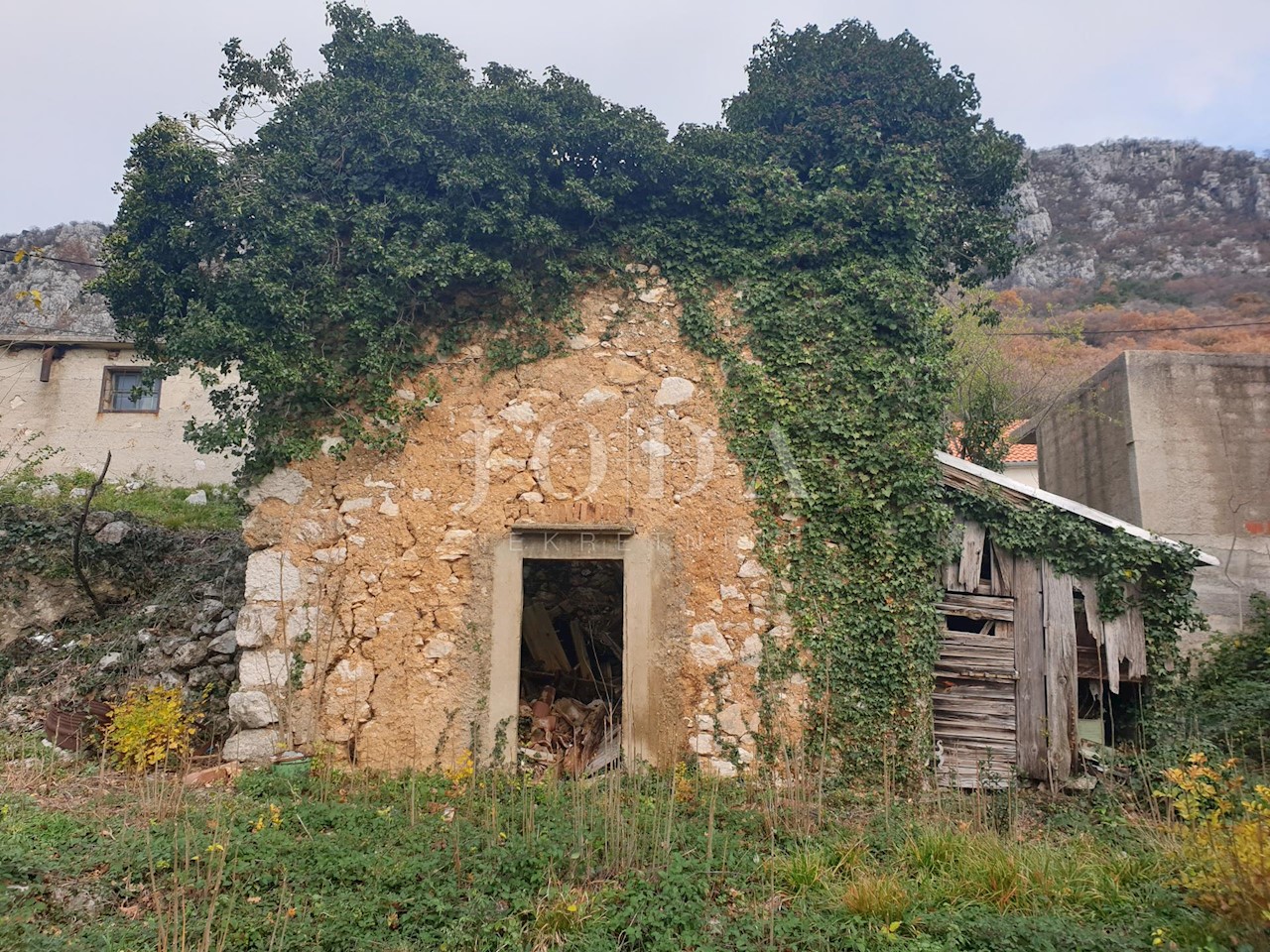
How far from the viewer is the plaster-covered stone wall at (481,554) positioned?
616 centimetres

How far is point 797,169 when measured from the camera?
7344mm

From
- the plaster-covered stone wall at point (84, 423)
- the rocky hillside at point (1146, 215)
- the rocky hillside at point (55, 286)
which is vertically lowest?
the plaster-covered stone wall at point (84, 423)

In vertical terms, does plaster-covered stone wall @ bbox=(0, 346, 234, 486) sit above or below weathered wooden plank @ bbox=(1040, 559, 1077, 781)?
above

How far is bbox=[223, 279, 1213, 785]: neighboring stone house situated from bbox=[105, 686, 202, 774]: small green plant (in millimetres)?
421

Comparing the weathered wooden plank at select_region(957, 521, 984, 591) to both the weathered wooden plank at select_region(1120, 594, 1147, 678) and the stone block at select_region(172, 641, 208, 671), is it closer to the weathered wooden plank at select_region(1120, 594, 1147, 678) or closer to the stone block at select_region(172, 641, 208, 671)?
the weathered wooden plank at select_region(1120, 594, 1147, 678)

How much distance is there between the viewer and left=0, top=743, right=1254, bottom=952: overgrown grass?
3801 millimetres

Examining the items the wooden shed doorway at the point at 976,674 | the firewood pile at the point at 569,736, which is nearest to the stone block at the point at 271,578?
the firewood pile at the point at 569,736

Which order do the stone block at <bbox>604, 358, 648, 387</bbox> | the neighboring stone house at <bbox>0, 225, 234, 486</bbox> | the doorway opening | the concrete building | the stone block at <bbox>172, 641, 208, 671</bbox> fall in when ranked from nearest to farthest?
1. the stone block at <bbox>604, 358, 648, 387</bbox>
2. the doorway opening
3. the stone block at <bbox>172, 641, 208, 671</bbox>
4. the concrete building
5. the neighboring stone house at <bbox>0, 225, 234, 486</bbox>

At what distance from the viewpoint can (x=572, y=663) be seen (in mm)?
8773

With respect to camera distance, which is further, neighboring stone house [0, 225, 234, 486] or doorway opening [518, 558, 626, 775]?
neighboring stone house [0, 225, 234, 486]

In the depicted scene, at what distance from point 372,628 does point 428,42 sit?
17.5 ft

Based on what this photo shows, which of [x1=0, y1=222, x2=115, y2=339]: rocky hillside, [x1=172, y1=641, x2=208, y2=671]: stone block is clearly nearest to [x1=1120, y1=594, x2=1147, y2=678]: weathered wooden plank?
[x1=172, y1=641, x2=208, y2=671]: stone block

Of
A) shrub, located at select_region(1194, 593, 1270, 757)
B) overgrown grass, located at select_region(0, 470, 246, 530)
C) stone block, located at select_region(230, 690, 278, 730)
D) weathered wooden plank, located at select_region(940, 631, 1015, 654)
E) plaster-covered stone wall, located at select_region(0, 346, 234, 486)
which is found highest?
plaster-covered stone wall, located at select_region(0, 346, 234, 486)

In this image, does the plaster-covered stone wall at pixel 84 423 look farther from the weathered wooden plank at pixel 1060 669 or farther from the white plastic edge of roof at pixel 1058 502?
the weathered wooden plank at pixel 1060 669
